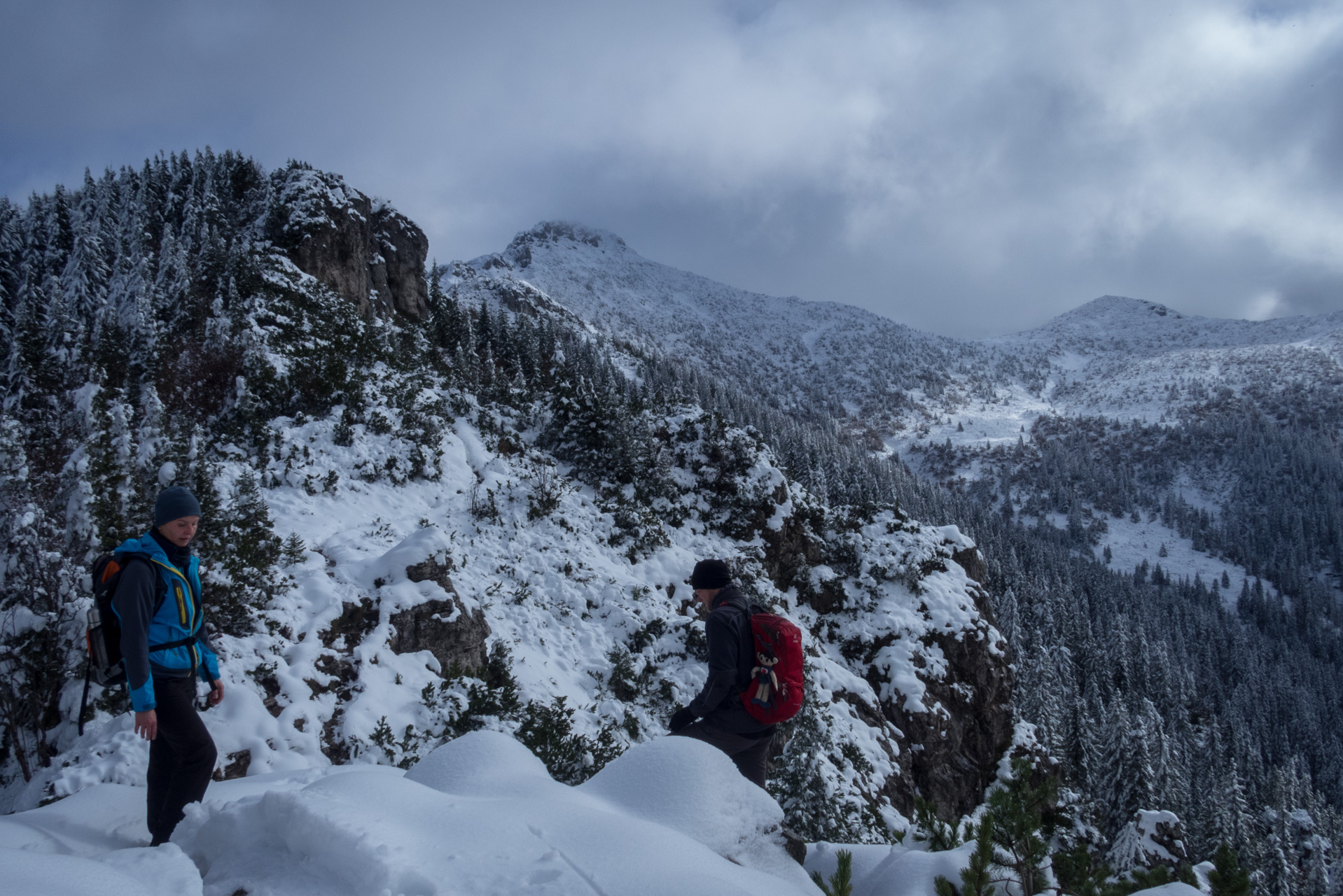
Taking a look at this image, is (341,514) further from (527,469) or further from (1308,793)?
(1308,793)

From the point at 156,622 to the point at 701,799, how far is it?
3642 mm

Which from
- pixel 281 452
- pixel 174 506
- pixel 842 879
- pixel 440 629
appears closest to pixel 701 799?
pixel 842 879

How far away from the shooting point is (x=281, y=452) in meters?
13.3

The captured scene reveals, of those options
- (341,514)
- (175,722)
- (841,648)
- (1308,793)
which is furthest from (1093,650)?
(175,722)

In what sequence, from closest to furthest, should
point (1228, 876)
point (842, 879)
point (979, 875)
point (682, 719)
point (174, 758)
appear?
point (1228, 876) → point (979, 875) → point (842, 879) → point (174, 758) → point (682, 719)

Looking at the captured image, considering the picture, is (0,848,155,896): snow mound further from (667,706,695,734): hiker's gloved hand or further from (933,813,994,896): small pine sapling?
(933,813,994,896): small pine sapling

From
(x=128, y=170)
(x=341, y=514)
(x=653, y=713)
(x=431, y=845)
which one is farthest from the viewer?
(x=128, y=170)

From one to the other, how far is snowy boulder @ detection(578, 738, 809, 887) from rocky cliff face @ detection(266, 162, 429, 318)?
23812 millimetres

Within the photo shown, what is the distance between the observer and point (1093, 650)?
5400 centimetres

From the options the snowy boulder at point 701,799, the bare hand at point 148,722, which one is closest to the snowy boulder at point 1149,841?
the snowy boulder at point 701,799

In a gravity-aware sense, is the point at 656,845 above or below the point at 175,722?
below

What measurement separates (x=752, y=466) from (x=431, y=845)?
17.4m

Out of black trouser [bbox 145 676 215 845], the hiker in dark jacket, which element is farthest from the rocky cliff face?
the hiker in dark jacket

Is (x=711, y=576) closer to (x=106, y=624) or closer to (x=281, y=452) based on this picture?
(x=106, y=624)
